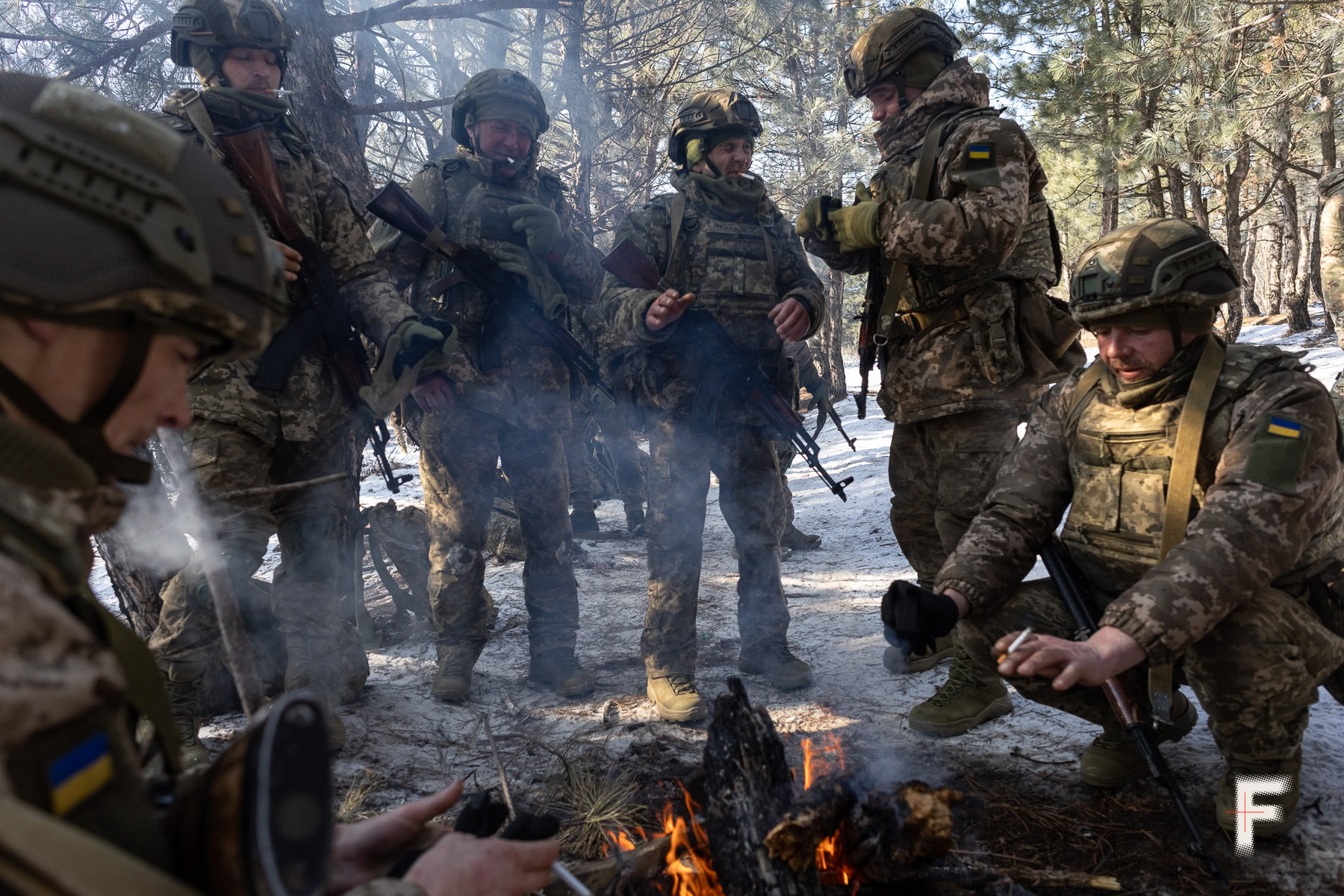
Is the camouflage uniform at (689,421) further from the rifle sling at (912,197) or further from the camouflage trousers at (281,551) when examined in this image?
the camouflage trousers at (281,551)

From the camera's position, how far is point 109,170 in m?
1.07

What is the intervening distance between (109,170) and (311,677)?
3237 millimetres

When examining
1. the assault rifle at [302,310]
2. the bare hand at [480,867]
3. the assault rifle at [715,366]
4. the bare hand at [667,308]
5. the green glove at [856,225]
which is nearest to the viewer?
the bare hand at [480,867]

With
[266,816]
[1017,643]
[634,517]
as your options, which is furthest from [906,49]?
[634,517]

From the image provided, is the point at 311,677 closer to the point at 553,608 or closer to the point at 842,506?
the point at 553,608

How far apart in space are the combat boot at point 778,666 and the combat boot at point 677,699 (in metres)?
0.42

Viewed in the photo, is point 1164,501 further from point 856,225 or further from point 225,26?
point 225,26

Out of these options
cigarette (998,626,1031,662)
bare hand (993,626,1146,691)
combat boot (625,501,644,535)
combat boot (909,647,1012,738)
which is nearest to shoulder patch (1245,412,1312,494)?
bare hand (993,626,1146,691)

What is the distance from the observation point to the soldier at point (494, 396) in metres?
4.18

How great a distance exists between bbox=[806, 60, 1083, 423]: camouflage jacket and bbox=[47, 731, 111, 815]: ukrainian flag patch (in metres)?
3.40

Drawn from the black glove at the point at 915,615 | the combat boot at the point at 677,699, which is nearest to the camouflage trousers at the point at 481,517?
the combat boot at the point at 677,699

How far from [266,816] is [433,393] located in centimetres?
312

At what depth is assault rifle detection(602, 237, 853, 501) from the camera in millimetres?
3945

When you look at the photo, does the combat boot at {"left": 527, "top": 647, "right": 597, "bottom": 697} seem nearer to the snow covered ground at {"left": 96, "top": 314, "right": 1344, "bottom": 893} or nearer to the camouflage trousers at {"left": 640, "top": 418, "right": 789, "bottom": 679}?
the snow covered ground at {"left": 96, "top": 314, "right": 1344, "bottom": 893}
